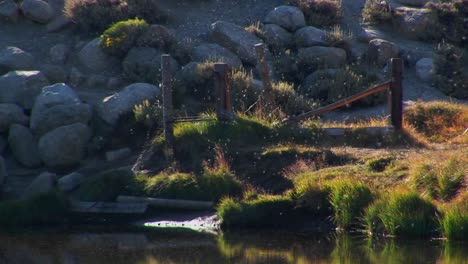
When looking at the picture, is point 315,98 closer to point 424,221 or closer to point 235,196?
point 235,196

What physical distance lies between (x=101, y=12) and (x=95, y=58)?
2166 mm

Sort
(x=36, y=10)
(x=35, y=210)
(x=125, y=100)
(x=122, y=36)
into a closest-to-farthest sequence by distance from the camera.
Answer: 1. (x=35, y=210)
2. (x=125, y=100)
3. (x=122, y=36)
4. (x=36, y=10)

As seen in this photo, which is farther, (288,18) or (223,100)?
(288,18)

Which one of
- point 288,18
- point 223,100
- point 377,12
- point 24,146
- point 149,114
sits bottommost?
point 24,146

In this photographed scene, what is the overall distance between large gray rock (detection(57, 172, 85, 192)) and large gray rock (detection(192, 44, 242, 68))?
7145mm

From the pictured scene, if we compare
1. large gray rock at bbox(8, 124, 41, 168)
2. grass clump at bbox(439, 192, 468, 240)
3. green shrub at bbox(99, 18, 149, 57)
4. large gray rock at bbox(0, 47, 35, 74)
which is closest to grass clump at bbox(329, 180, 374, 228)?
grass clump at bbox(439, 192, 468, 240)

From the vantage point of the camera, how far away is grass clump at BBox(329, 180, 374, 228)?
17141 mm

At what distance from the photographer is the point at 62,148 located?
22844 millimetres

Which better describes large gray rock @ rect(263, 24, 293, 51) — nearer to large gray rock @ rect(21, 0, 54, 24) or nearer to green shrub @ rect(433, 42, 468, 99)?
green shrub @ rect(433, 42, 468, 99)

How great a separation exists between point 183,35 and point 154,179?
1067cm

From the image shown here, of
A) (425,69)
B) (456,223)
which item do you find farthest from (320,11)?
(456,223)

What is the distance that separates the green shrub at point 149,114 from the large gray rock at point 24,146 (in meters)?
2.65

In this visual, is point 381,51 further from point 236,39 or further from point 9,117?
point 9,117

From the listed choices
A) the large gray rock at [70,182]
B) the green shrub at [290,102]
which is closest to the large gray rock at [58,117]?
the large gray rock at [70,182]
